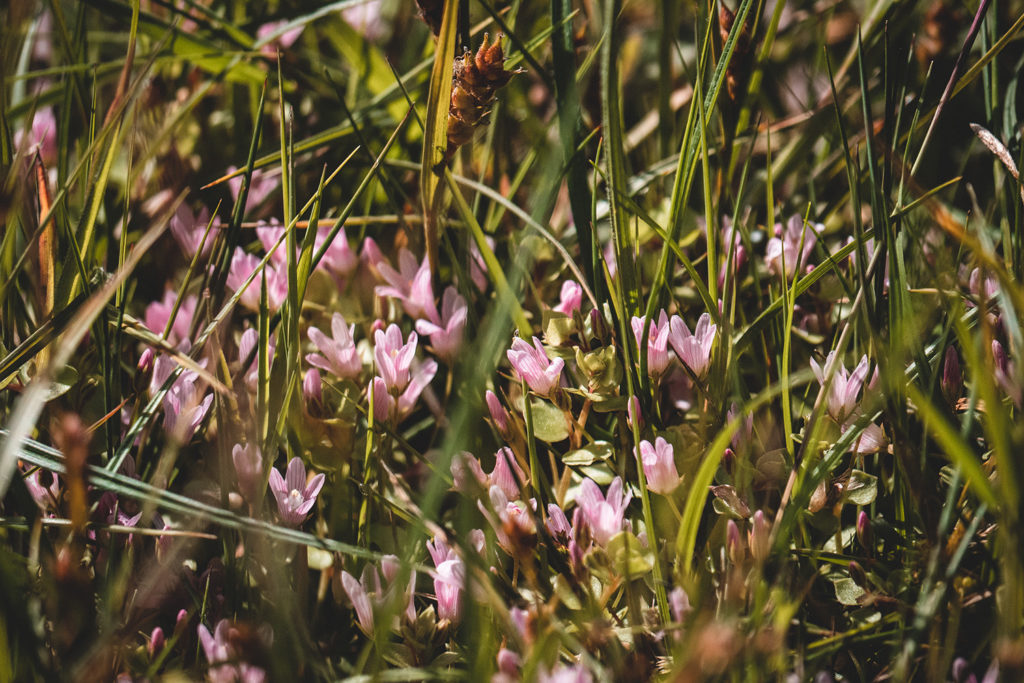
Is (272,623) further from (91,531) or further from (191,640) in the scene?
(91,531)

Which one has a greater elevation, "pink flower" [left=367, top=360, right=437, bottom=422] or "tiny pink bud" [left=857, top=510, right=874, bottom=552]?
"pink flower" [left=367, top=360, right=437, bottom=422]

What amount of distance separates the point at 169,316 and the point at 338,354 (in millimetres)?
341

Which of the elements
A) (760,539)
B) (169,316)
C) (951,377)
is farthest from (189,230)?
(951,377)

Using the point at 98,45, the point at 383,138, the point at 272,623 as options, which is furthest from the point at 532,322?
Answer: the point at 98,45

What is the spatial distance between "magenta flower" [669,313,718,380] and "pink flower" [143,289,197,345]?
0.78 meters

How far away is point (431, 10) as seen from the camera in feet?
3.62

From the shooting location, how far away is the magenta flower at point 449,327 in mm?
1203

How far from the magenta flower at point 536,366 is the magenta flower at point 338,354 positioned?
0.86ft

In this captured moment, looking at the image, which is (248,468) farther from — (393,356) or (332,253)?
(332,253)

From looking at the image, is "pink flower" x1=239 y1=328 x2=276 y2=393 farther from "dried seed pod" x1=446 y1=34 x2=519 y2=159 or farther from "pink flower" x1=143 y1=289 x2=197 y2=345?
"dried seed pod" x1=446 y1=34 x2=519 y2=159

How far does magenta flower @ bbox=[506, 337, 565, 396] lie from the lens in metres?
1.04

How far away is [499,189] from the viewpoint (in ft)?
5.40

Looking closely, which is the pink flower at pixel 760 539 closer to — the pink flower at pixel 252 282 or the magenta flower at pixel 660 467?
the magenta flower at pixel 660 467

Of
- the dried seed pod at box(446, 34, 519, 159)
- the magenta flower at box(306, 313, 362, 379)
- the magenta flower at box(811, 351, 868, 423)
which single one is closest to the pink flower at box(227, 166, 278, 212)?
the magenta flower at box(306, 313, 362, 379)
